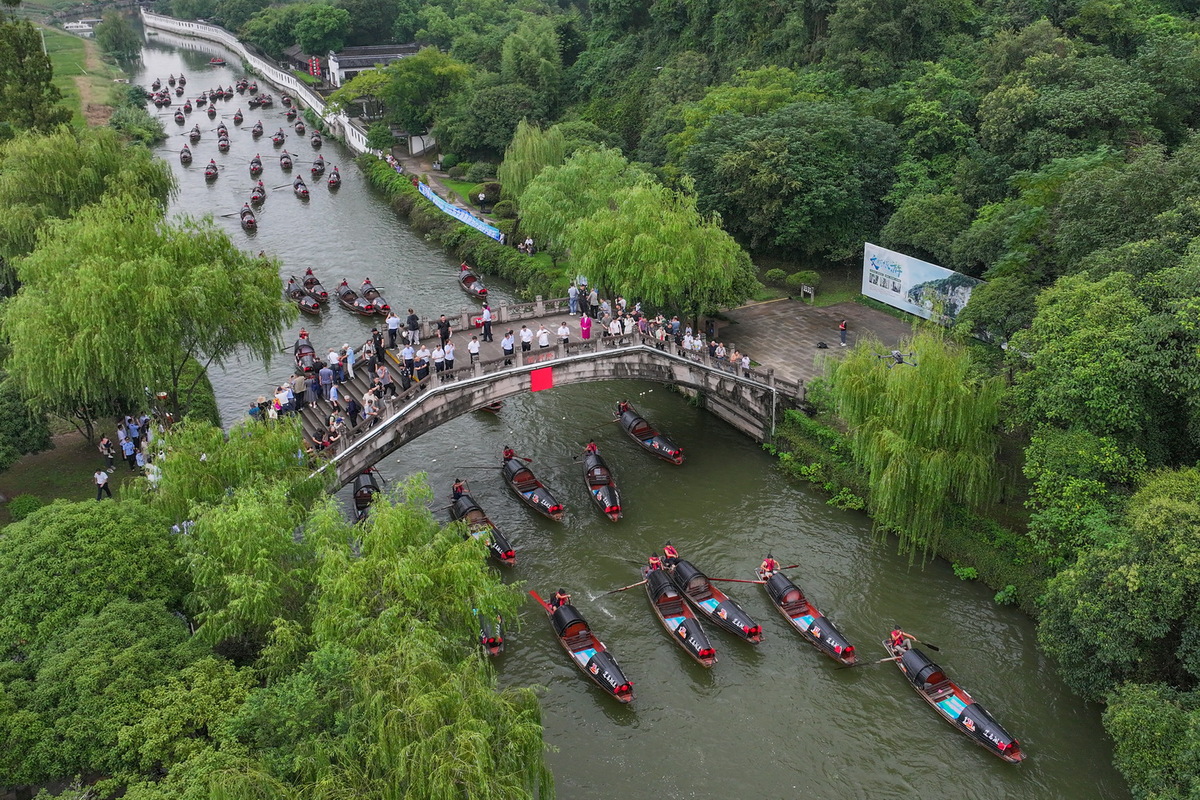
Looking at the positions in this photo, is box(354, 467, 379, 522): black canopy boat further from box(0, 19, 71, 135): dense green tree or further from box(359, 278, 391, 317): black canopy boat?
box(0, 19, 71, 135): dense green tree

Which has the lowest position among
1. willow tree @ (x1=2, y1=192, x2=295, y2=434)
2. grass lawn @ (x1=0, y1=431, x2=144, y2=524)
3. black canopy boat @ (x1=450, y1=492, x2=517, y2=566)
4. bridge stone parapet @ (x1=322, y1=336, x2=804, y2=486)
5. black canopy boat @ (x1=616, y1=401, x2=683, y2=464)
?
black canopy boat @ (x1=450, y1=492, x2=517, y2=566)

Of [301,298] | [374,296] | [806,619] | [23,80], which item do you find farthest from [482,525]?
[23,80]

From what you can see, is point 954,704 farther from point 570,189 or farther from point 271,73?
point 271,73

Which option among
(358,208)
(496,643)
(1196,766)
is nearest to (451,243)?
(358,208)

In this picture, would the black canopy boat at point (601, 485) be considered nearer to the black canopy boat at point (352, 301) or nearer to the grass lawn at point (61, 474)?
the grass lawn at point (61, 474)

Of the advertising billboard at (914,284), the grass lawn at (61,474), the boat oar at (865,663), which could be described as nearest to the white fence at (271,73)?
the advertising billboard at (914,284)

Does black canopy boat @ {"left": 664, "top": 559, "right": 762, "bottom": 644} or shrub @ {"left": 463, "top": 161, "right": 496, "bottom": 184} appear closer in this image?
black canopy boat @ {"left": 664, "top": 559, "right": 762, "bottom": 644}

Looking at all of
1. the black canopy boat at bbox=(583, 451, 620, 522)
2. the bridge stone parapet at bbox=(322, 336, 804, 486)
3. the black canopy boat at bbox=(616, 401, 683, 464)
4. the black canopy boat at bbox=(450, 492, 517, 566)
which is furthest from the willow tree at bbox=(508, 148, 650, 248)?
the black canopy boat at bbox=(450, 492, 517, 566)
